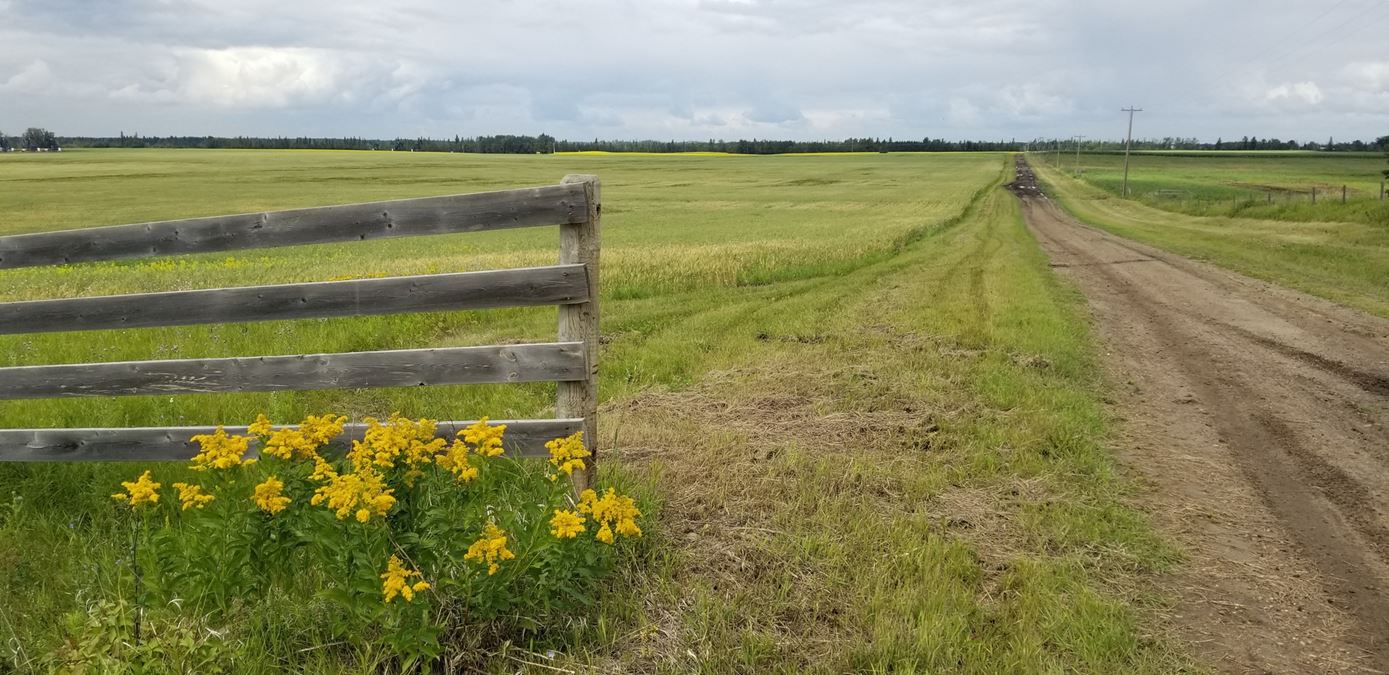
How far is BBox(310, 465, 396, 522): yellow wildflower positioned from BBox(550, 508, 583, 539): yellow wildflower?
23.2 inches

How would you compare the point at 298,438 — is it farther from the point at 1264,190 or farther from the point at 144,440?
the point at 1264,190

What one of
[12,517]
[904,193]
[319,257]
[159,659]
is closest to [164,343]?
[12,517]

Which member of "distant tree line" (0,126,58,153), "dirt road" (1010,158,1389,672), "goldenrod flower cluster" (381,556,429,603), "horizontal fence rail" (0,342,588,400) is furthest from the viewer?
"distant tree line" (0,126,58,153)

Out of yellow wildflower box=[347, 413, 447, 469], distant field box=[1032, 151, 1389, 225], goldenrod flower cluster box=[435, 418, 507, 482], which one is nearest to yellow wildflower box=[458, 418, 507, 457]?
goldenrod flower cluster box=[435, 418, 507, 482]

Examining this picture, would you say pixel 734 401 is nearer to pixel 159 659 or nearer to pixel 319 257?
pixel 159 659

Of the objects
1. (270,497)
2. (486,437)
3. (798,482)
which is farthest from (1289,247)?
(270,497)

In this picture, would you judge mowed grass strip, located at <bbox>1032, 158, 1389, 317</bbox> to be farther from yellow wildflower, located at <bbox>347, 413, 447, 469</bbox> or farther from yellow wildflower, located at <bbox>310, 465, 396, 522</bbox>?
yellow wildflower, located at <bbox>310, 465, 396, 522</bbox>

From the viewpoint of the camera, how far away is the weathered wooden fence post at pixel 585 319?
3.79 metres

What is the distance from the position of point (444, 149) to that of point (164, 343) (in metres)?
161

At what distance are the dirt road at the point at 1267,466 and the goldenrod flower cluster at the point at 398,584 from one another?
10.4 ft

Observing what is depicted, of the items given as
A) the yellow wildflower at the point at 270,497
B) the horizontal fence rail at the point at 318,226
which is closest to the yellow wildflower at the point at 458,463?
the yellow wildflower at the point at 270,497

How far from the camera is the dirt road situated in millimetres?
3633

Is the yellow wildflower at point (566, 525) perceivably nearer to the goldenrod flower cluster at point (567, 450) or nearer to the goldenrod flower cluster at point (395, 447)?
the goldenrod flower cluster at point (567, 450)

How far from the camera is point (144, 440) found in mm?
4398
